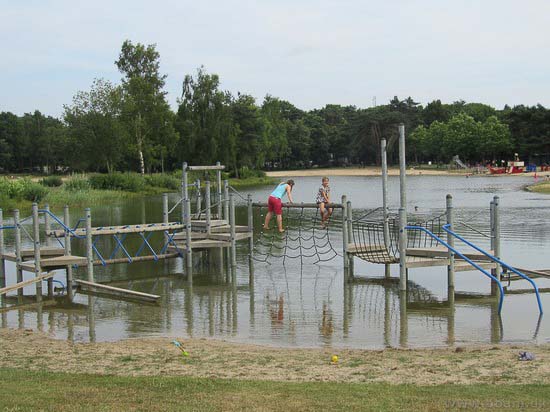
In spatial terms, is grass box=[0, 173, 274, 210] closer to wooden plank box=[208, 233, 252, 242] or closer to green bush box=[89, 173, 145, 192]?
green bush box=[89, 173, 145, 192]

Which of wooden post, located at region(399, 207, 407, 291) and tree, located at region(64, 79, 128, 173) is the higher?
tree, located at region(64, 79, 128, 173)

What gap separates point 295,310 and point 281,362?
5.28 m

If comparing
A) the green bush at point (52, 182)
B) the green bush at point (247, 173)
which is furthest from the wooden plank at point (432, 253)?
the green bush at point (247, 173)

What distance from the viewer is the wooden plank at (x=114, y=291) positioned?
52.8 feet

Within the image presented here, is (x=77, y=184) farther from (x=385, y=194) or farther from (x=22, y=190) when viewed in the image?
(x=385, y=194)

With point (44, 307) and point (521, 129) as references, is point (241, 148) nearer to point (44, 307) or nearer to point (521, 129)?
point (521, 129)

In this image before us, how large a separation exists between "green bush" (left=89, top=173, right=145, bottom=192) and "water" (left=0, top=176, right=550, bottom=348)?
39.2m

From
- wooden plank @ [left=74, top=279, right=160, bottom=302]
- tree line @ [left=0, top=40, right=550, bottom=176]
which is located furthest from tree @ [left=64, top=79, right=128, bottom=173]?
wooden plank @ [left=74, top=279, right=160, bottom=302]

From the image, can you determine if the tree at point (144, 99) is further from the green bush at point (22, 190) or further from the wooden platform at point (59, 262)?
the wooden platform at point (59, 262)

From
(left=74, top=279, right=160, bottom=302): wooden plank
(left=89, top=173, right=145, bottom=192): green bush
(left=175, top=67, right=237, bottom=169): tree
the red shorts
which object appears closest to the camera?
(left=74, top=279, right=160, bottom=302): wooden plank

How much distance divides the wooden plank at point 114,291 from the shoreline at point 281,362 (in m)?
3.89

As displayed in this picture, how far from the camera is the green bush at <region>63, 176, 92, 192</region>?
53906 mm

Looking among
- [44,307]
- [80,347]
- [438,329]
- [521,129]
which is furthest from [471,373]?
[521,129]

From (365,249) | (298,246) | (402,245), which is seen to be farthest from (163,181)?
(402,245)
